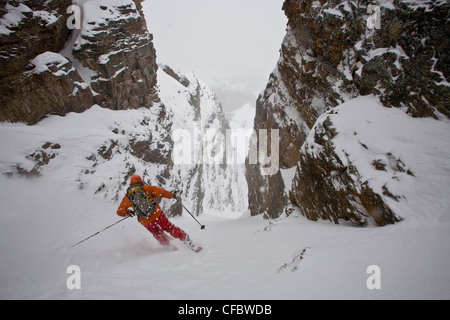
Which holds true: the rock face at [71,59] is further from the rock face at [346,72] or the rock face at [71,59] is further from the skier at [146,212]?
the rock face at [346,72]

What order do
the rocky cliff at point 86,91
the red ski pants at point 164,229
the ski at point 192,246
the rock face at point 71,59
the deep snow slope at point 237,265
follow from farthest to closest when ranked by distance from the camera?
1. the rock face at point 71,59
2. the rocky cliff at point 86,91
3. the red ski pants at point 164,229
4. the ski at point 192,246
5. the deep snow slope at point 237,265

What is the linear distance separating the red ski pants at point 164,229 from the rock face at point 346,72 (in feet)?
15.1

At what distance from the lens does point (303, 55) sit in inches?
469

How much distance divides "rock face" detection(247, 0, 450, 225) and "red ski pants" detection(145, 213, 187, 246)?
461 centimetres

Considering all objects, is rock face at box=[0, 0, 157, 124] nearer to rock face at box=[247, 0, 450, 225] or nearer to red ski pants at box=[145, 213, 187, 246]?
red ski pants at box=[145, 213, 187, 246]

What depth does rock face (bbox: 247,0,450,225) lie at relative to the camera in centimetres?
600

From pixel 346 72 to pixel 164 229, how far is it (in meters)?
→ 9.36

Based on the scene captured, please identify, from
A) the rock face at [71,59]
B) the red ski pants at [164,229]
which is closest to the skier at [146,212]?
the red ski pants at [164,229]

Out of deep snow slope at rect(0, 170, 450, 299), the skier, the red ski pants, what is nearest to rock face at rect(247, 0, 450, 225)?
deep snow slope at rect(0, 170, 450, 299)

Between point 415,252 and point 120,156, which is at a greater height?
point 120,156

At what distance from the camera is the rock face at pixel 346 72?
19.7 feet
